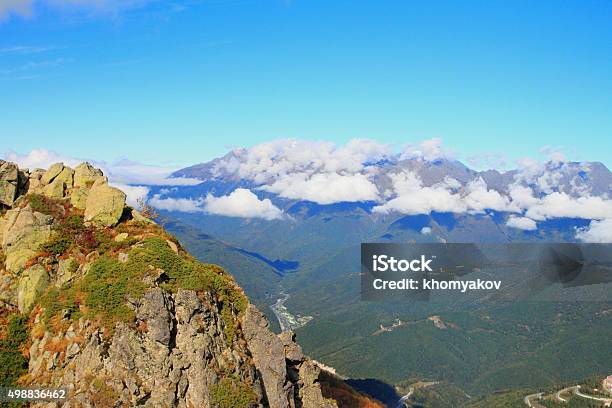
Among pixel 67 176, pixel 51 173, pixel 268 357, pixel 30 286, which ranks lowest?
pixel 268 357

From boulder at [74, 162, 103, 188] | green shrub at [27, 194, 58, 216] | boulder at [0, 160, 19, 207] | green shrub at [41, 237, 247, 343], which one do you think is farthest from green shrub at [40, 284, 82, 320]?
boulder at [0, 160, 19, 207]

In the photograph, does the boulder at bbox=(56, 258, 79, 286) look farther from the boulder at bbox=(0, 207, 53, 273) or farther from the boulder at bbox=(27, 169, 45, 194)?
the boulder at bbox=(27, 169, 45, 194)

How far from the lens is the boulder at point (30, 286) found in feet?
121

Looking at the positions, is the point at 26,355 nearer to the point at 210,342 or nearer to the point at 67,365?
the point at 67,365

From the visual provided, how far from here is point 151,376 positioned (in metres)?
31.0

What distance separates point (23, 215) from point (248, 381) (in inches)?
960

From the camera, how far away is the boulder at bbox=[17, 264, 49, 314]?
36.8 meters

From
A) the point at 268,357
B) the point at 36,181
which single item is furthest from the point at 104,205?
the point at 268,357

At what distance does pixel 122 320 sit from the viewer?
32.2 m

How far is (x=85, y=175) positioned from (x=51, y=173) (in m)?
3.37

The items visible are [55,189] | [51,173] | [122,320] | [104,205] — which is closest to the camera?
[122,320]

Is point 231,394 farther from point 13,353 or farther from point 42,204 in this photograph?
point 42,204

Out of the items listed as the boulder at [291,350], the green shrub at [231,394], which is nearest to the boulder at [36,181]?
the boulder at [291,350]

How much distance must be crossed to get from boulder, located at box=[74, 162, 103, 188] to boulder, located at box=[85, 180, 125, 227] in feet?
9.22
